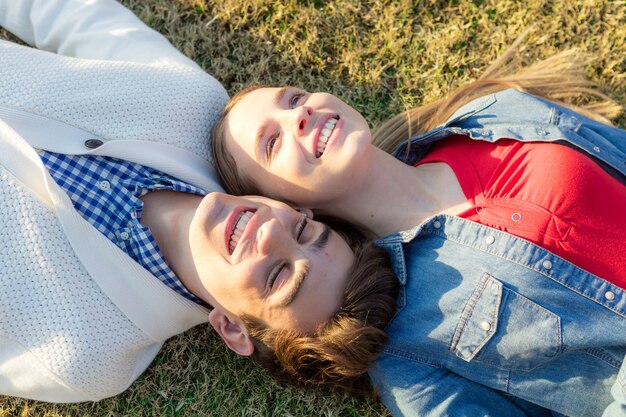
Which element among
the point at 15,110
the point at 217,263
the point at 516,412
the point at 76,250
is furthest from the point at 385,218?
the point at 15,110

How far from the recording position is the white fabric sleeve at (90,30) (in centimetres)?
316

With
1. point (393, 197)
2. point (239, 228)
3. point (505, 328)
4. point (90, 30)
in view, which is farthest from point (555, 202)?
point (90, 30)

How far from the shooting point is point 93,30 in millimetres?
3199

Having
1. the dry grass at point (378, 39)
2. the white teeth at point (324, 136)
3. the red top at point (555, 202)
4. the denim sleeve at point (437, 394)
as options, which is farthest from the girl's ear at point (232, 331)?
the dry grass at point (378, 39)

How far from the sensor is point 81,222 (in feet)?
8.47

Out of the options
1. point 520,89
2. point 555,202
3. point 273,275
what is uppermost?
point 520,89

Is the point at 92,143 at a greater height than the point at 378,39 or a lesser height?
lesser

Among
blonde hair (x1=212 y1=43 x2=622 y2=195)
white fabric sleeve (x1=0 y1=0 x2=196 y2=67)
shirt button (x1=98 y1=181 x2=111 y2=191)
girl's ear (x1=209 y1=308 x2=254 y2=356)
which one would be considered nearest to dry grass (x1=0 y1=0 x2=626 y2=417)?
blonde hair (x1=212 y1=43 x2=622 y2=195)

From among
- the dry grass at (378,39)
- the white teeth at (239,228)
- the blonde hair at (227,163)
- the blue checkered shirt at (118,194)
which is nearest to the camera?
the white teeth at (239,228)

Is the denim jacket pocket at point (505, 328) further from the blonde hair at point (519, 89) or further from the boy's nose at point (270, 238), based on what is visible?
the blonde hair at point (519, 89)

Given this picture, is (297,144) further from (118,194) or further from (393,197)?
(118,194)

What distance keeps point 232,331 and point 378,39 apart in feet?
6.41

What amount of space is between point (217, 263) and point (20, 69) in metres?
1.41

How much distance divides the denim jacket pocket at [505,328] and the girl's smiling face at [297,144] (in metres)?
0.77
